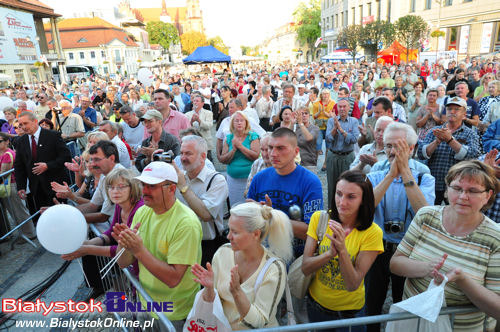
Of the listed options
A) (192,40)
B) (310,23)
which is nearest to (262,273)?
(192,40)

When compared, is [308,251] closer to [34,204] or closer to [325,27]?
[34,204]

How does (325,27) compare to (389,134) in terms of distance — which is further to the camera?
(325,27)

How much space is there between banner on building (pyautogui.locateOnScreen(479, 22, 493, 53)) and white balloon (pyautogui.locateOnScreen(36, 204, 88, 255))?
125ft

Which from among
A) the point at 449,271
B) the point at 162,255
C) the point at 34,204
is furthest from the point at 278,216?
the point at 34,204

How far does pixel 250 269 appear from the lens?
7.17ft

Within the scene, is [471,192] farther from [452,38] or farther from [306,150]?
[452,38]

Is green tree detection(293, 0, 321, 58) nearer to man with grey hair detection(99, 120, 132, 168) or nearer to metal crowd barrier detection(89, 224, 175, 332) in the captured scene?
man with grey hair detection(99, 120, 132, 168)

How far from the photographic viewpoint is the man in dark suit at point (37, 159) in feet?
16.7

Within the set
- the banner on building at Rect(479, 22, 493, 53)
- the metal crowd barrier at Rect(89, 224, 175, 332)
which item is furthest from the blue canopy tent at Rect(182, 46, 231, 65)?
the banner on building at Rect(479, 22, 493, 53)

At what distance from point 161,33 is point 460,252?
94726 millimetres

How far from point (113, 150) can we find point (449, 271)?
11.2ft

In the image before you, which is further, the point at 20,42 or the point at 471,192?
the point at 20,42

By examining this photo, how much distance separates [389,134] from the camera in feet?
9.71

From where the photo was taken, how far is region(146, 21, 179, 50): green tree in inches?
3347
